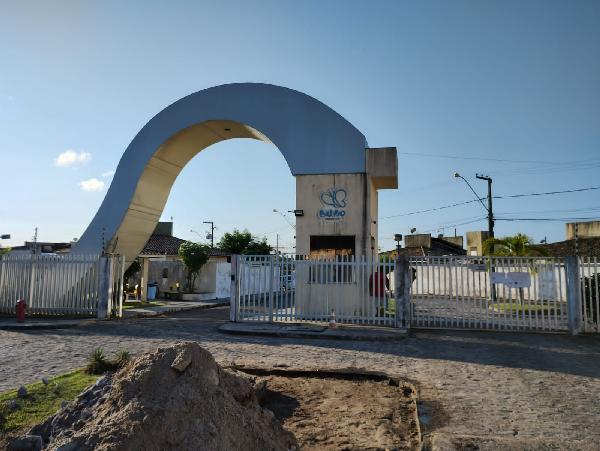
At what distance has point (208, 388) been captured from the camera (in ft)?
12.7

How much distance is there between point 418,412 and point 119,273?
13.1m

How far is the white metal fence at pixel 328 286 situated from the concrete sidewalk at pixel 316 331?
501 mm

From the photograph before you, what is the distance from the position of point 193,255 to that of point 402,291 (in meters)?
16.4

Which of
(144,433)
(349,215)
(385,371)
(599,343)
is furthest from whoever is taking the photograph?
(349,215)

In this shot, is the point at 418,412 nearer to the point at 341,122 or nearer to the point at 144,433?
the point at 144,433

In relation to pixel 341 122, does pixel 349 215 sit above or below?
below

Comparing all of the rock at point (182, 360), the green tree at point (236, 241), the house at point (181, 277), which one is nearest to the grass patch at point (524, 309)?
the rock at point (182, 360)

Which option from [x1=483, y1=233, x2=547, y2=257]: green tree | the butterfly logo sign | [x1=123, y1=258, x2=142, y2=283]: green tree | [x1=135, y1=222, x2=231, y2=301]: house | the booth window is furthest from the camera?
[x1=135, y1=222, x2=231, y2=301]: house

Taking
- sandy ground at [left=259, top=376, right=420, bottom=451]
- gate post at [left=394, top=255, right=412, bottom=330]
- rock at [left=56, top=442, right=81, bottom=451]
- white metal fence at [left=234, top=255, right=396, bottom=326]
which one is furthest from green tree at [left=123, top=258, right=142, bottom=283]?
rock at [left=56, top=442, right=81, bottom=451]

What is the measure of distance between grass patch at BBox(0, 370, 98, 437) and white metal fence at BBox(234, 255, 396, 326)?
6.83 m

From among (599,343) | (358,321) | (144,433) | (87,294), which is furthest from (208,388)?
(87,294)

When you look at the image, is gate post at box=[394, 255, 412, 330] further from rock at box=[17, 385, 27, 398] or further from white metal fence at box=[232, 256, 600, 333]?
rock at box=[17, 385, 27, 398]

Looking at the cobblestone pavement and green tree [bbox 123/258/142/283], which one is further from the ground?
green tree [bbox 123/258/142/283]

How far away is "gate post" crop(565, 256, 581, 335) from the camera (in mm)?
11648
